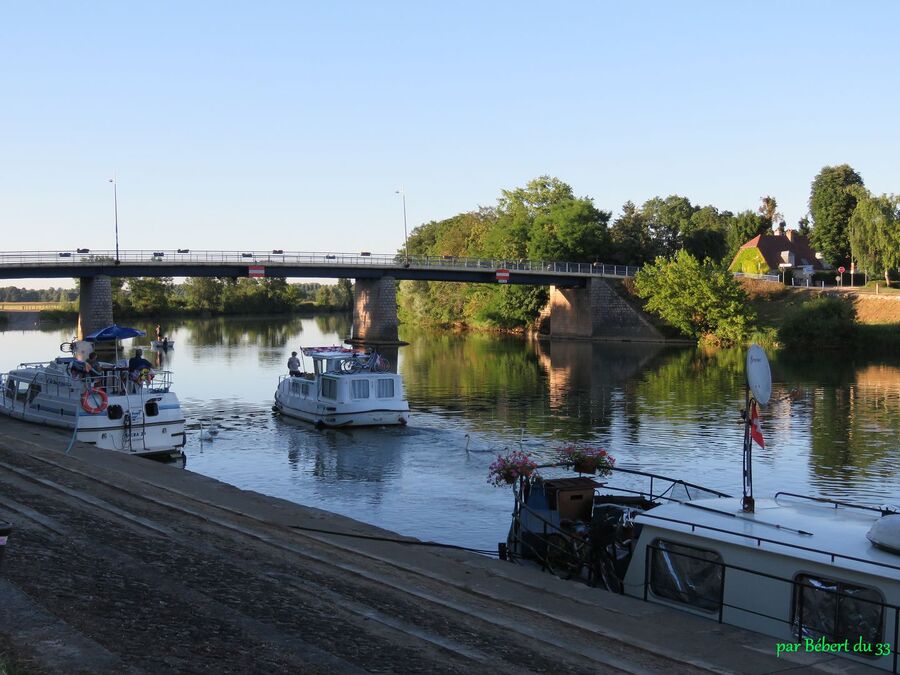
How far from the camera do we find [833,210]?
13650cm

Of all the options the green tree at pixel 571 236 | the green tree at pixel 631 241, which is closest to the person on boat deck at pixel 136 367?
the green tree at pixel 571 236

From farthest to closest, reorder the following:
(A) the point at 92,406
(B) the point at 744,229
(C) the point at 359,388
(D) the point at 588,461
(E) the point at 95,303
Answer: (B) the point at 744,229 < (E) the point at 95,303 < (C) the point at 359,388 < (A) the point at 92,406 < (D) the point at 588,461

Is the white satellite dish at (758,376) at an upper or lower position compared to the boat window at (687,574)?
upper

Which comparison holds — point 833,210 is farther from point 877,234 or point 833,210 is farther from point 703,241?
point 877,234

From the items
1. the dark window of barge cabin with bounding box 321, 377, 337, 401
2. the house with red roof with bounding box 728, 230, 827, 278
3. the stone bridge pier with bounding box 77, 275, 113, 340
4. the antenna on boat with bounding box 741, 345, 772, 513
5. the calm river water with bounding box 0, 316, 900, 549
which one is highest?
the house with red roof with bounding box 728, 230, 827, 278

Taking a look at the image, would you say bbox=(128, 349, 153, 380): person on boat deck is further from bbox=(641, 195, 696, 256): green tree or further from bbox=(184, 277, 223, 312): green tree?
bbox=(184, 277, 223, 312): green tree

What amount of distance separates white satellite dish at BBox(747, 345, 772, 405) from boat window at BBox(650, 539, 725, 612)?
288cm

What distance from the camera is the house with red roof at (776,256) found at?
136m

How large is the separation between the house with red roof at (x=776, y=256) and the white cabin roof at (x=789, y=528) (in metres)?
123

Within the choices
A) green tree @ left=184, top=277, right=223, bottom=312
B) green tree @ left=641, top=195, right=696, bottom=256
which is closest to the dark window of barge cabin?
green tree @ left=641, top=195, right=696, bottom=256

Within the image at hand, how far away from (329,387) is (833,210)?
110 m

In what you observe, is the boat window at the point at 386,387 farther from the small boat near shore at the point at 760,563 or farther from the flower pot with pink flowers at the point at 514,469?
the small boat near shore at the point at 760,563

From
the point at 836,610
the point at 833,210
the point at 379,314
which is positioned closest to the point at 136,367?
the point at 836,610

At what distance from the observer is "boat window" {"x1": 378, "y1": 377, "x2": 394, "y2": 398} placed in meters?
45.7
